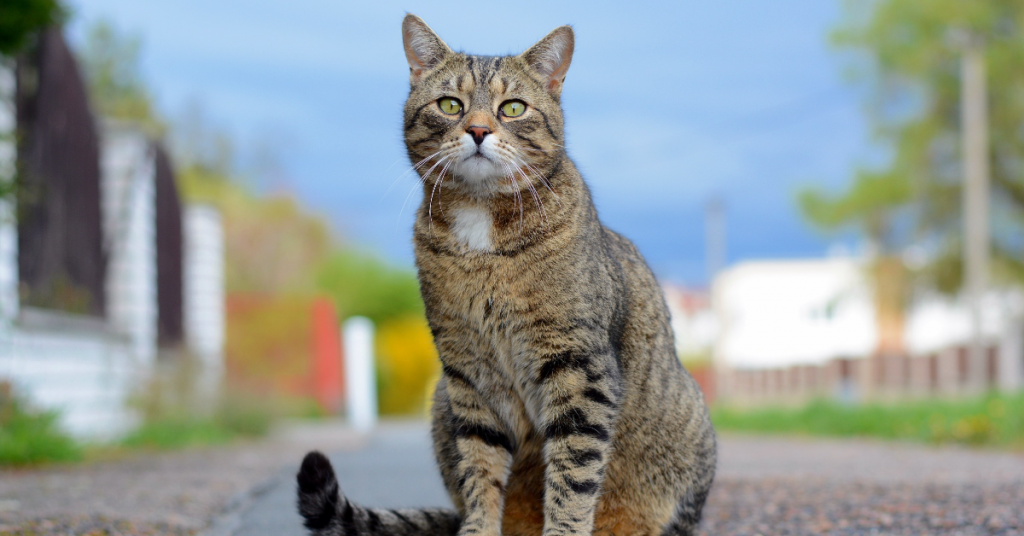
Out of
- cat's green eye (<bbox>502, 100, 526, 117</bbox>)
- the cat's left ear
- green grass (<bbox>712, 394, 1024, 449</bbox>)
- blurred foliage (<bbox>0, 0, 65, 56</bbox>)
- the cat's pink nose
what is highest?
blurred foliage (<bbox>0, 0, 65, 56</bbox>)

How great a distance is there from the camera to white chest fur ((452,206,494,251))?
3.20 meters

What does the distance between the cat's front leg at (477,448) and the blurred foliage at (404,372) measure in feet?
60.7

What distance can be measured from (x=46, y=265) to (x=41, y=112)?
1.41 meters

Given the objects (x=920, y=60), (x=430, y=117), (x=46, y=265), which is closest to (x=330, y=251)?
(x=920, y=60)

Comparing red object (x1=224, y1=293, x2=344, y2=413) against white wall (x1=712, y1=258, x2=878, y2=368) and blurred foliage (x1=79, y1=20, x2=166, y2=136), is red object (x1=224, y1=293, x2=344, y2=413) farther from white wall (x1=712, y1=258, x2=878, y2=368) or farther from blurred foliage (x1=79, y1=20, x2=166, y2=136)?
white wall (x1=712, y1=258, x2=878, y2=368)

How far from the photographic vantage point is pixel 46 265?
862cm

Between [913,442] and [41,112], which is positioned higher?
[41,112]

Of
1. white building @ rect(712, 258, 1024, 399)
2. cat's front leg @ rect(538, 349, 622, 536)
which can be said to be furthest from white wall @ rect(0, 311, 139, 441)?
white building @ rect(712, 258, 1024, 399)

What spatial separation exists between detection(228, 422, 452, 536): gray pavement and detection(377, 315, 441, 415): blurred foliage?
11.6 m

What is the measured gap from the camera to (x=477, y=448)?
10.4 ft

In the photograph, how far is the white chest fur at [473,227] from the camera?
3199 millimetres

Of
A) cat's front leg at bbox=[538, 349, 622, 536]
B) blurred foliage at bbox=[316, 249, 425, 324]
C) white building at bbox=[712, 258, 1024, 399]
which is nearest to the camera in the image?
cat's front leg at bbox=[538, 349, 622, 536]

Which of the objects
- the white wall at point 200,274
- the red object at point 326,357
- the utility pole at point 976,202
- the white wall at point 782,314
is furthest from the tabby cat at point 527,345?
the white wall at point 782,314

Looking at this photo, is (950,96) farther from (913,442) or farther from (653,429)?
(653,429)
